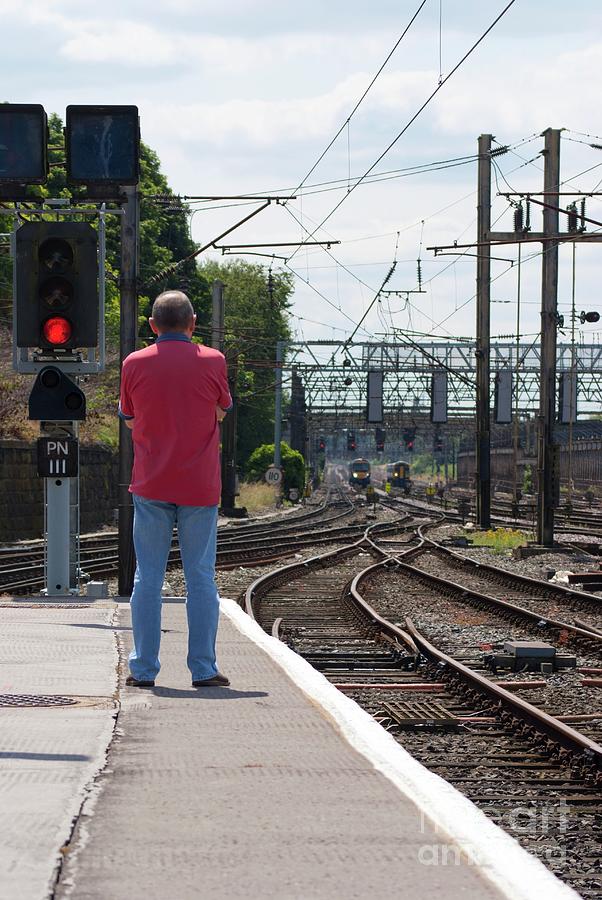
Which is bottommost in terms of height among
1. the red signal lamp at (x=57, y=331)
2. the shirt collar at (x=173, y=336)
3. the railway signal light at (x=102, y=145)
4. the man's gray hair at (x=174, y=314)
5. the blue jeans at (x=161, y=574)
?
the blue jeans at (x=161, y=574)

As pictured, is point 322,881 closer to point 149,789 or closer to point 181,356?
point 149,789

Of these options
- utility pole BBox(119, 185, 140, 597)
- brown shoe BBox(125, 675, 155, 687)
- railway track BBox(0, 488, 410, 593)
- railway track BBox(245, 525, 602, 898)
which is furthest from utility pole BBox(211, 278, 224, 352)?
brown shoe BBox(125, 675, 155, 687)

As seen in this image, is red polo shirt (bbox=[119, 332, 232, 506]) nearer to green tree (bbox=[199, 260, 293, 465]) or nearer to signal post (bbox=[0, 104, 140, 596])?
signal post (bbox=[0, 104, 140, 596])

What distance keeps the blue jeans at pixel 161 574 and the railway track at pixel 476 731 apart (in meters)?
1.40

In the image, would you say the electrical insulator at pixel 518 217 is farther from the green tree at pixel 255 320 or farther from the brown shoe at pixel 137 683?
the green tree at pixel 255 320

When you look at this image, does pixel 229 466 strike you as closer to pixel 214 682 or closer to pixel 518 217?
pixel 518 217

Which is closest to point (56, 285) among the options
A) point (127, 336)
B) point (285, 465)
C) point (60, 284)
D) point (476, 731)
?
point (60, 284)

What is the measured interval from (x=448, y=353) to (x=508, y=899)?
8778 centimetres

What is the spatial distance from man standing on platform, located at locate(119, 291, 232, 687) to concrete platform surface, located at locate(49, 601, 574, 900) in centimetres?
68

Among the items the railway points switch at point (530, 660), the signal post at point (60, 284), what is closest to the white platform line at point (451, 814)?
the railway points switch at point (530, 660)

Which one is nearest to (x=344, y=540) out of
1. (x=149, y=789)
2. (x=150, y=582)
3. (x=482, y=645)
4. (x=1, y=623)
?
(x=482, y=645)

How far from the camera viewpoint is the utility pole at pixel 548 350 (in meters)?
30.8

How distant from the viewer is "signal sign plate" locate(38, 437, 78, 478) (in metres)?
12.0

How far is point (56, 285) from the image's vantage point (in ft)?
35.8
